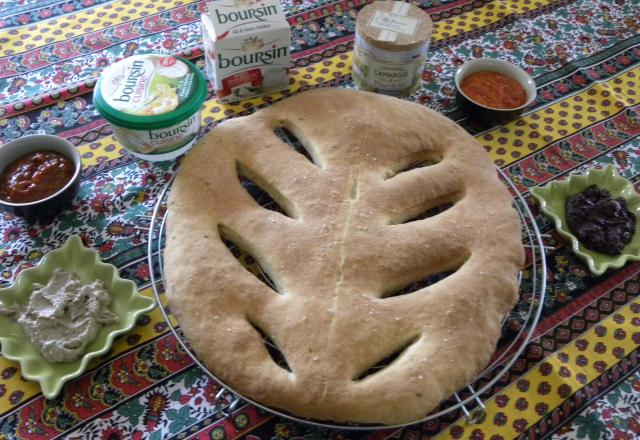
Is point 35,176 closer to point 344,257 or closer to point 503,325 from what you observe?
point 344,257

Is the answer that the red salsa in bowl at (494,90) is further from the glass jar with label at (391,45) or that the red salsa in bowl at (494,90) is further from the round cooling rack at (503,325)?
the round cooling rack at (503,325)

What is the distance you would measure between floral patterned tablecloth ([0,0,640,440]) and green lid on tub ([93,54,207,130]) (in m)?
0.20

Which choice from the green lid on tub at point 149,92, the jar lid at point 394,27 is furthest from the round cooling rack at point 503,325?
the jar lid at point 394,27

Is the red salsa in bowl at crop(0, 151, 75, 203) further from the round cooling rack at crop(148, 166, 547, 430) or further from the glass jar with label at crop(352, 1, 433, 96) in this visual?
the glass jar with label at crop(352, 1, 433, 96)

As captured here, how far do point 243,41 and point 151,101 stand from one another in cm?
27

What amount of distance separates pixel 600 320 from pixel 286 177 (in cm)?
73

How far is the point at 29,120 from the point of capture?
1384mm

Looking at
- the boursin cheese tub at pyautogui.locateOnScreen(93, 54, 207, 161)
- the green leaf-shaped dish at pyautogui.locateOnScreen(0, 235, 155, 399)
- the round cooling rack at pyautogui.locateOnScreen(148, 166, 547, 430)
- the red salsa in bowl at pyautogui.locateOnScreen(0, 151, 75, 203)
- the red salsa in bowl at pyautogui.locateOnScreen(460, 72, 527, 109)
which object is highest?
the boursin cheese tub at pyautogui.locateOnScreen(93, 54, 207, 161)

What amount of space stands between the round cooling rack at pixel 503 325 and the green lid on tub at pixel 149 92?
171 mm

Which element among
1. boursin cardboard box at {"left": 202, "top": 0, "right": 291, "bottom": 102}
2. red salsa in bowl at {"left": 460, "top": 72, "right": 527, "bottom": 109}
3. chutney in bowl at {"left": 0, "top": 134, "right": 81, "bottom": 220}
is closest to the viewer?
chutney in bowl at {"left": 0, "top": 134, "right": 81, "bottom": 220}

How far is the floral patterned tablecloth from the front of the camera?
1.00m

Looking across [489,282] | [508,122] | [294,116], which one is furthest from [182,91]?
[508,122]

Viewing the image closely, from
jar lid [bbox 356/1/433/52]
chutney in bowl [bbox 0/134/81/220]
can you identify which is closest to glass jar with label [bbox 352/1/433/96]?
jar lid [bbox 356/1/433/52]

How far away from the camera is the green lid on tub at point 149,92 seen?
1.15m
